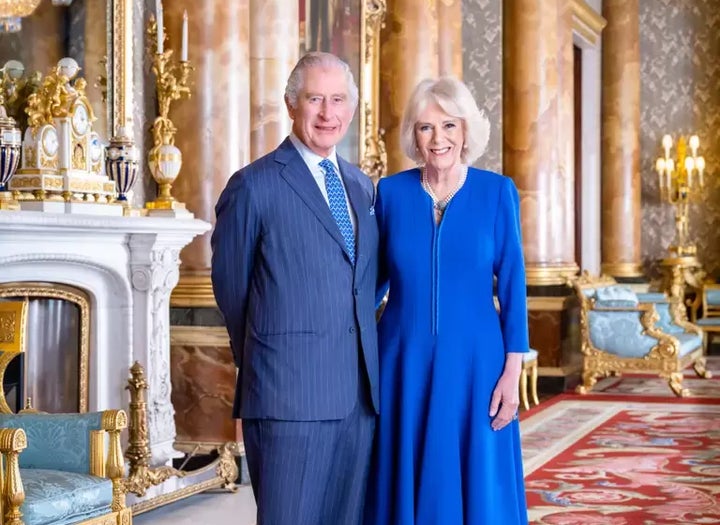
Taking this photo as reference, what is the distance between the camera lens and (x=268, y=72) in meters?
6.40

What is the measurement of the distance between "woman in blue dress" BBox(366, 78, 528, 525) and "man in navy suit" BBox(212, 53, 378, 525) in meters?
0.21

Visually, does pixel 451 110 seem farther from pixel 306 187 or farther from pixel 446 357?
pixel 446 357

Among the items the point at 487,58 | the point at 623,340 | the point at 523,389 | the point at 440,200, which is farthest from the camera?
the point at 487,58

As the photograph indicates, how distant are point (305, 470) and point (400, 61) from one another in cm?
618

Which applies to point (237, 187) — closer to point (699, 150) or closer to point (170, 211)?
point (170, 211)

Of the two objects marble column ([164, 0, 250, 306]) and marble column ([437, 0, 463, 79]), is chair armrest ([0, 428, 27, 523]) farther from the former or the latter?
marble column ([437, 0, 463, 79])

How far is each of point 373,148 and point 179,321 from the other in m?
2.65

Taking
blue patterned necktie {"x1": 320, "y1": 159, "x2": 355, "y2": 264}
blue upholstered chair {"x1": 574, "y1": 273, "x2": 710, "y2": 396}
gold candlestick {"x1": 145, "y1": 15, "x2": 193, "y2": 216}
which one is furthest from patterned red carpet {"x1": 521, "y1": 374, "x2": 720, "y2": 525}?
blue patterned necktie {"x1": 320, "y1": 159, "x2": 355, "y2": 264}

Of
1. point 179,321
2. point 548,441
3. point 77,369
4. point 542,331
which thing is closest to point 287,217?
point 77,369

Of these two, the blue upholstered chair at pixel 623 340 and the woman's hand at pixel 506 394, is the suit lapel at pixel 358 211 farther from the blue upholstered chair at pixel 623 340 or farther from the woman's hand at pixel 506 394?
the blue upholstered chair at pixel 623 340

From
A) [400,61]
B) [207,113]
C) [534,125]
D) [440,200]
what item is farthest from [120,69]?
[534,125]

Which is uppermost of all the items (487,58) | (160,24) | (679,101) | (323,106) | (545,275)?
(679,101)

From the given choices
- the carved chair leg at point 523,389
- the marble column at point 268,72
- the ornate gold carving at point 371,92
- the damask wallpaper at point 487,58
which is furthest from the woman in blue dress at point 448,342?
the damask wallpaper at point 487,58

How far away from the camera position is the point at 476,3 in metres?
10.9
